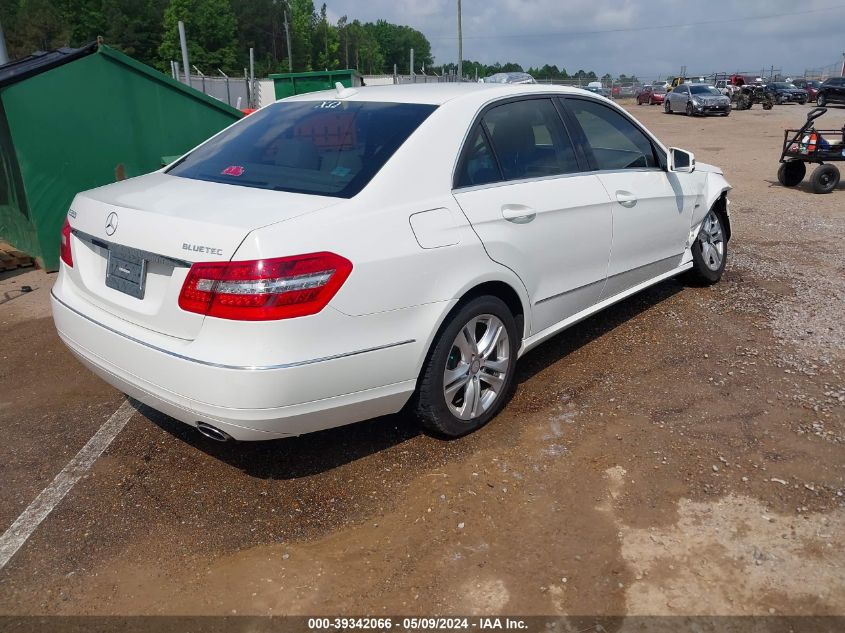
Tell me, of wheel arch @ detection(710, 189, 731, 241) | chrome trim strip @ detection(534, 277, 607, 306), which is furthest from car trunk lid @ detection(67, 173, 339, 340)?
wheel arch @ detection(710, 189, 731, 241)

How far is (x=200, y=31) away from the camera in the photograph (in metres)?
83.9

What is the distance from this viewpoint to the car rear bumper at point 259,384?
2.63m

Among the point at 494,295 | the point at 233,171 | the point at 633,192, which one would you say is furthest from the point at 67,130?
the point at 633,192

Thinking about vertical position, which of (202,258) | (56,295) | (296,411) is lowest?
(296,411)

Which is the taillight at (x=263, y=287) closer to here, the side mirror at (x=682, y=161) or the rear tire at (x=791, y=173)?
the side mirror at (x=682, y=161)

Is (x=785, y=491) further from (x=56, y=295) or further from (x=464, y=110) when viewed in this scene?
(x=56, y=295)

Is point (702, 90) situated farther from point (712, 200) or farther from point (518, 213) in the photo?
point (518, 213)

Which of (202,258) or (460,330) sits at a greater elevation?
(202,258)

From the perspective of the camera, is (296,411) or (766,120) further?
(766,120)

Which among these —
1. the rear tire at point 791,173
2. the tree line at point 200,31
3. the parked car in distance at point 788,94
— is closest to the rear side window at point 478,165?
the rear tire at point 791,173

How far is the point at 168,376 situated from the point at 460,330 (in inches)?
51.0

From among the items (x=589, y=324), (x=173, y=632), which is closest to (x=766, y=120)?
(x=589, y=324)

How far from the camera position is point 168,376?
108 inches

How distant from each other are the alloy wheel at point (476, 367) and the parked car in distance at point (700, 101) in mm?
30729
